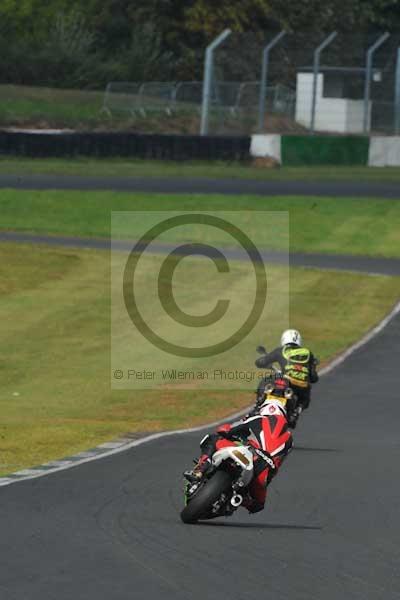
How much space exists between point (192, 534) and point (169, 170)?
136 ft

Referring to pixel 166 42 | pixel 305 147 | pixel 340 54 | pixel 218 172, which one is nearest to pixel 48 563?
pixel 218 172

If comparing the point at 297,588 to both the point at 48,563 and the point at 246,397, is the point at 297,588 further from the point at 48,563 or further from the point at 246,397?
the point at 246,397

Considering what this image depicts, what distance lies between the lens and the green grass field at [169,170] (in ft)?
165

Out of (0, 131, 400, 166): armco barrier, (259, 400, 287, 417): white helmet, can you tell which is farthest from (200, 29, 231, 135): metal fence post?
(259, 400, 287, 417): white helmet

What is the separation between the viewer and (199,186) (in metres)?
47.3

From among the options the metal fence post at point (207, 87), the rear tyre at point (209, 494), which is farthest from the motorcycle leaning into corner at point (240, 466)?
the metal fence post at point (207, 87)

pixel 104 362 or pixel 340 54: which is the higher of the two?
pixel 340 54

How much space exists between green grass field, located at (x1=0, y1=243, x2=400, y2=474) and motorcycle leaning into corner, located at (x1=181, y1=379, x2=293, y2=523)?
3.65m

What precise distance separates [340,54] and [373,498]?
162 ft

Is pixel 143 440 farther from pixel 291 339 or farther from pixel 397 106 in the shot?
pixel 397 106

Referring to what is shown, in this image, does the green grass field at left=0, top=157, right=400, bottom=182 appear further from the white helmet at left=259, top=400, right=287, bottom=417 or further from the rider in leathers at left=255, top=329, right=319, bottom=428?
the white helmet at left=259, top=400, right=287, bottom=417

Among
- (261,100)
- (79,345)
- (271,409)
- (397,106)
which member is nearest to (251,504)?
(271,409)

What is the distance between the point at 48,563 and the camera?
988cm

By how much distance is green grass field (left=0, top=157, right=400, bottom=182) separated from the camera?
50.3 meters
